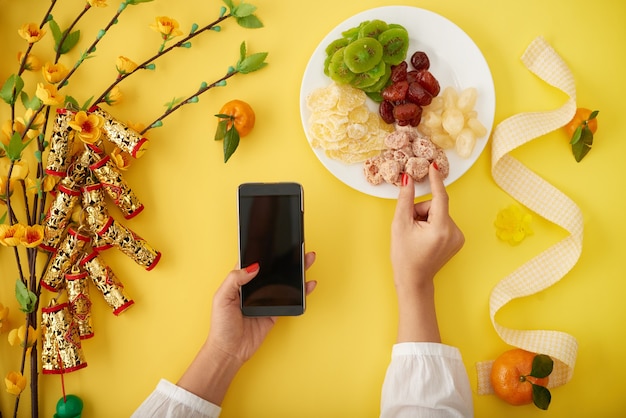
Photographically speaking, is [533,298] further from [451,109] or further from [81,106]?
[81,106]

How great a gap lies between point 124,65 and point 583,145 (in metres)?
1.21

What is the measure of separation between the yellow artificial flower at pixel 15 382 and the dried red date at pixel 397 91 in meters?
1.16

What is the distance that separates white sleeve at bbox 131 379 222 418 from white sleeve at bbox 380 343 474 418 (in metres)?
0.43

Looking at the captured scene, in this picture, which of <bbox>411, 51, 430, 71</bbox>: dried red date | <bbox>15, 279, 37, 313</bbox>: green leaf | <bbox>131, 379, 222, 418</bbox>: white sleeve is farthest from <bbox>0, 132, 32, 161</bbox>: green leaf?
<bbox>411, 51, 430, 71</bbox>: dried red date

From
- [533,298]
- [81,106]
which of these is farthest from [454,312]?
[81,106]

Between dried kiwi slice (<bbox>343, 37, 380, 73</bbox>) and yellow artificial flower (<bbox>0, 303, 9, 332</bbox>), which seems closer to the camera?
dried kiwi slice (<bbox>343, 37, 380, 73</bbox>)

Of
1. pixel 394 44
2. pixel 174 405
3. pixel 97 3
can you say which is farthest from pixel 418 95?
pixel 174 405

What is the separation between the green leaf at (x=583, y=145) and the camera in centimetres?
139

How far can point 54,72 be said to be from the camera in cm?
132

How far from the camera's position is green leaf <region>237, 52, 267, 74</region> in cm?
139

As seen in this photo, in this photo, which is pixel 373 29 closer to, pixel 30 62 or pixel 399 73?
pixel 399 73

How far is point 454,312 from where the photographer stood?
56.4 inches

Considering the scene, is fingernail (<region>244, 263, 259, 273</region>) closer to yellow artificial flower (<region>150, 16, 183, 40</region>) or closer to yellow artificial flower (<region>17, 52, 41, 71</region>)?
yellow artificial flower (<region>150, 16, 183, 40</region>)

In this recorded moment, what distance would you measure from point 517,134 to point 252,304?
808 millimetres
